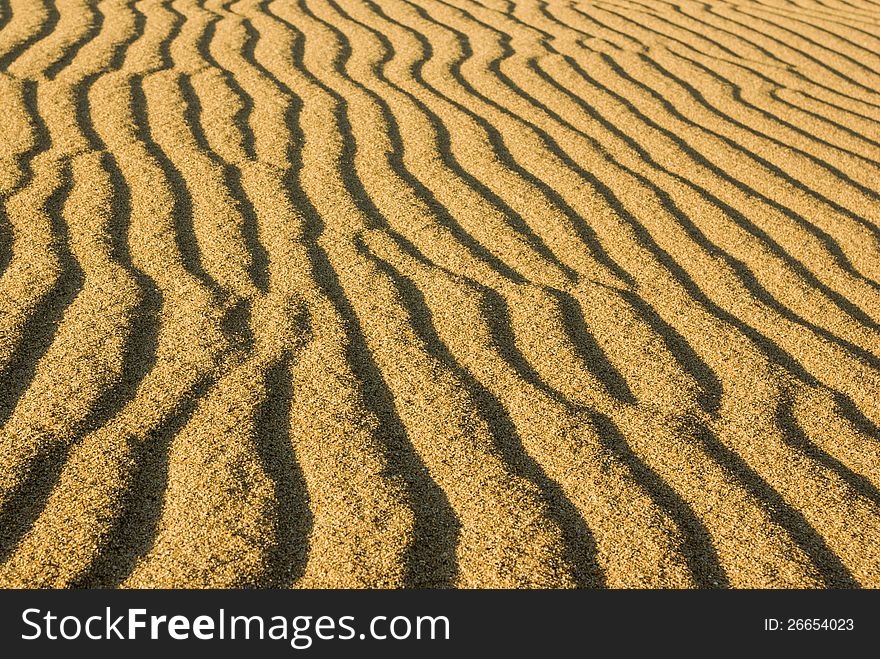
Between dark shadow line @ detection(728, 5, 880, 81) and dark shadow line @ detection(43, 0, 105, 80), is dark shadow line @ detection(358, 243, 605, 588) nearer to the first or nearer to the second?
Result: dark shadow line @ detection(43, 0, 105, 80)

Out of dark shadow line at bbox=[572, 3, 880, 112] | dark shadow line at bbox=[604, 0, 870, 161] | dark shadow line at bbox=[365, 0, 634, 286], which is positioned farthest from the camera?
dark shadow line at bbox=[572, 3, 880, 112]

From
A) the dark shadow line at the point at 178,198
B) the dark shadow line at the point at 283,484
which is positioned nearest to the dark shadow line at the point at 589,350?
→ the dark shadow line at the point at 283,484

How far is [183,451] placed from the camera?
1888mm

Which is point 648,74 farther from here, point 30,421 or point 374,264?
point 30,421

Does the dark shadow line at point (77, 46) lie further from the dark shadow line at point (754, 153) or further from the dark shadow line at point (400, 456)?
the dark shadow line at point (754, 153)

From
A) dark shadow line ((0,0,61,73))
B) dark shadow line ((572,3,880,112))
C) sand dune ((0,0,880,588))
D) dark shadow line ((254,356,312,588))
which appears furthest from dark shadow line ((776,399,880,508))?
dark shadow line ((0,0,61,73))

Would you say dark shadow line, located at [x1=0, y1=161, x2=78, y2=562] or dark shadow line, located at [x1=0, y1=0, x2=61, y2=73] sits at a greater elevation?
dark shadow line, located at [x1=0, y1=161, x2=78, y2=562]

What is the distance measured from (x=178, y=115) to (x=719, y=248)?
2.32m

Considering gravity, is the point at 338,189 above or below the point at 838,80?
below

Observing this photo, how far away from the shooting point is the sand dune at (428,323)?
→ 1710 millimetres

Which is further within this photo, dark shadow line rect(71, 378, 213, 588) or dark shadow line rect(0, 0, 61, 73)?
dark shadow line rect(0, 0, 61, 73)

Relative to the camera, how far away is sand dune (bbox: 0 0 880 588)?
5.61ft

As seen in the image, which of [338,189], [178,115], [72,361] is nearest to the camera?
[72,361]

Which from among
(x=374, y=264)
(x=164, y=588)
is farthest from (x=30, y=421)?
(x=374, y=264)
